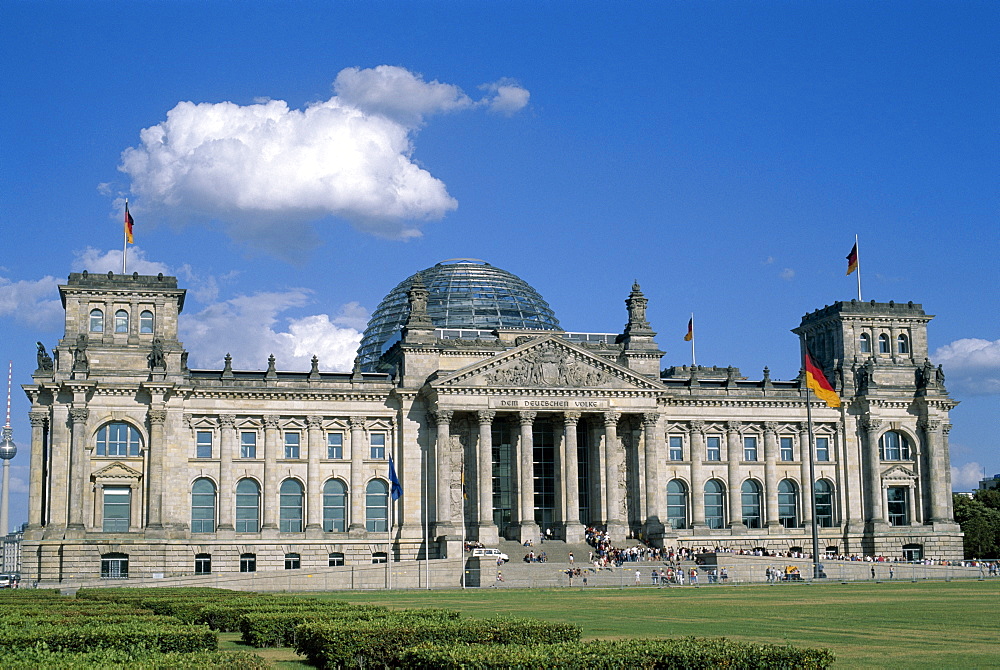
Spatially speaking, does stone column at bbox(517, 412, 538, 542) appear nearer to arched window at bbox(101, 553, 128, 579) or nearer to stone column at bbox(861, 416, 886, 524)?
arched window at bbox(101, 553, 128, 579)

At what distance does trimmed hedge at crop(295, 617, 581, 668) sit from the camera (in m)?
27.0

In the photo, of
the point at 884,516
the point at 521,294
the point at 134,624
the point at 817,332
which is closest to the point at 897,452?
the point at 884,516

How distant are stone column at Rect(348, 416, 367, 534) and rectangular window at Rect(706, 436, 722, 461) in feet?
99.6

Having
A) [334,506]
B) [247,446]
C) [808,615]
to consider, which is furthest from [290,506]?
[808,615]

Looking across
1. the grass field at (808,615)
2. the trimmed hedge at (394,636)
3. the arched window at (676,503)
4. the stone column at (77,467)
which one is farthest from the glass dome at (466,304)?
the trimmed hedge at (394,636)

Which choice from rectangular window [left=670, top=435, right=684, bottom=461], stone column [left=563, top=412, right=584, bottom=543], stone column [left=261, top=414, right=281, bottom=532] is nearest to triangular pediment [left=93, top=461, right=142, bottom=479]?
stone column [left=261, top=414, right=281, bottom=532]

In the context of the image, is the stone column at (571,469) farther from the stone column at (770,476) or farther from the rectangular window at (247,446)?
the rectangular window at (247,446)

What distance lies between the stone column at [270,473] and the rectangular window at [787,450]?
44.3 meters

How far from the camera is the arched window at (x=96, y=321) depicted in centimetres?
9406

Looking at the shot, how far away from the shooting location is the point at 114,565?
89250mm

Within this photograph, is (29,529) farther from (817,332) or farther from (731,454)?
(817,332)

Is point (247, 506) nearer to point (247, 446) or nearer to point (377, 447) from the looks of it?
point (247, 446)

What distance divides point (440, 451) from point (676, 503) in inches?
883

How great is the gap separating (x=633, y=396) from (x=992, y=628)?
61829mm
